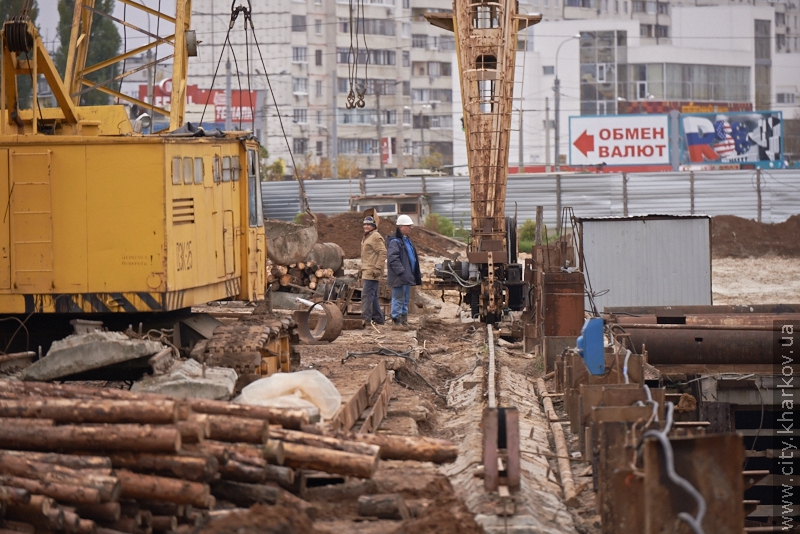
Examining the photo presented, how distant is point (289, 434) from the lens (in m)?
7.62

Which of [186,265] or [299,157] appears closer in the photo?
[186,265]

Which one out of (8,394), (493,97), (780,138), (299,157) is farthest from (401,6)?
(8,394)

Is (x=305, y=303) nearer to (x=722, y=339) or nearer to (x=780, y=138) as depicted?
(x=722, y=339)

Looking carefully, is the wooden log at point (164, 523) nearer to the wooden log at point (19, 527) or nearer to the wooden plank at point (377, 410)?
the wooden log at point (19, 527)

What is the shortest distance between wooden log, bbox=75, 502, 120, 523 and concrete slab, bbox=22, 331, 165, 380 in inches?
128

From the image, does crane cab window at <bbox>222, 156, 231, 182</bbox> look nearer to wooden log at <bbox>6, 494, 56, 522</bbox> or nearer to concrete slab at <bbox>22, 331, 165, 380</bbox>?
concrete slab at <bbox>22, 331, 165, 380</bbox>

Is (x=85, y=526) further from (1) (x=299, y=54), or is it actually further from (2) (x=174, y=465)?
(1) (x=299, y=54)

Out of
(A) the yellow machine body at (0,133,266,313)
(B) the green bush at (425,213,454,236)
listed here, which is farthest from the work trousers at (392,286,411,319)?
(B) the green bush at (425,213,454,236)

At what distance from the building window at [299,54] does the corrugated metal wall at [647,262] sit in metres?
61.6

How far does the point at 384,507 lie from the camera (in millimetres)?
7328

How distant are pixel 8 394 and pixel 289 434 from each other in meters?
2.05

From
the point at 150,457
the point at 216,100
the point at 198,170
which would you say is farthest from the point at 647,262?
the point at 216,100

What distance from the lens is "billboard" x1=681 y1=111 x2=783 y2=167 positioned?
6384 cm

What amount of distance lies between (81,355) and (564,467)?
13.8 ft
